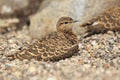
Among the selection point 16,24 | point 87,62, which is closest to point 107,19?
point 87,62

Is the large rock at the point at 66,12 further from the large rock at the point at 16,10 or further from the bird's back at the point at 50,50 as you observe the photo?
the large rock at the point at 16,10

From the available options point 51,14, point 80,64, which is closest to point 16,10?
point 51,14

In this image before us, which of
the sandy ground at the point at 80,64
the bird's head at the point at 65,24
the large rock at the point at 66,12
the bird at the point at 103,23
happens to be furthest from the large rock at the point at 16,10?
the bird's head at the point at 65,24

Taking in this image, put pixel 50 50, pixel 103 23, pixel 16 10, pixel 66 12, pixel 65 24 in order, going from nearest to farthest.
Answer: pixel 50 50
pixel 65 24
pixel 103 23
pixel 66 12
pixel 16 10

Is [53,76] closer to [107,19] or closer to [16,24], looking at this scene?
[107,19]

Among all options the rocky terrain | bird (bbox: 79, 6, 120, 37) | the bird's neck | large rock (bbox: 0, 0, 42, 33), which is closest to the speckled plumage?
bird (bbox: 79, 6, 120, 37)

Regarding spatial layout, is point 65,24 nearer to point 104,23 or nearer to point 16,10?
point 104,23

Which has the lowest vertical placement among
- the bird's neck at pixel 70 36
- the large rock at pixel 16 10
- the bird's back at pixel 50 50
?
the bird's back at pixel 50 50
